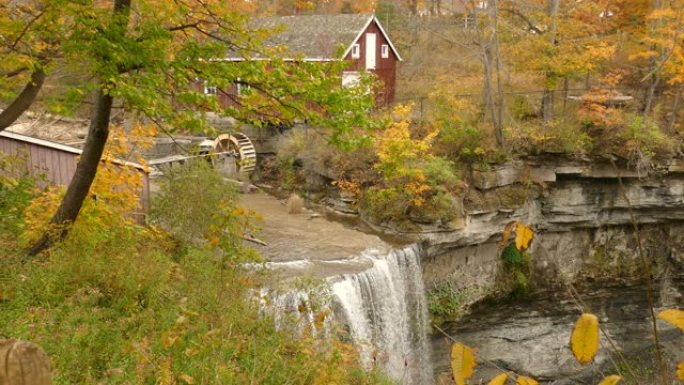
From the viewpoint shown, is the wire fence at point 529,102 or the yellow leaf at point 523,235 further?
the wire fence at point 529,102

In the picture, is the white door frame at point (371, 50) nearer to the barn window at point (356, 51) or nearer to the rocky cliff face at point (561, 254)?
the barn window at point (356, 51)

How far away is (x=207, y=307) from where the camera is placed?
27.0ft

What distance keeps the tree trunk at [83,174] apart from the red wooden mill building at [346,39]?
18.8 metres

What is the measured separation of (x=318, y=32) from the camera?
90.7ft

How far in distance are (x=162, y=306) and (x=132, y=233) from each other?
273 cm

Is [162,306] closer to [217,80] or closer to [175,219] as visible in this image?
[217,80]

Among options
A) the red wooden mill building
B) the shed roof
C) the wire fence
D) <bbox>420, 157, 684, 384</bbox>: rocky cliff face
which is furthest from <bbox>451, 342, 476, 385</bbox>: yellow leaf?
the red wooden mill building

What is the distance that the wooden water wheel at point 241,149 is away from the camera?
24.0 meters

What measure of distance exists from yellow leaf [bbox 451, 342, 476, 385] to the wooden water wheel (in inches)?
863

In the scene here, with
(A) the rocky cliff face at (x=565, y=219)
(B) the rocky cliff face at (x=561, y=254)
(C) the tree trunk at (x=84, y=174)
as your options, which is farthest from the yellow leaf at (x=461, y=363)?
(A) the rocky cliff face at (x=565, y=219)

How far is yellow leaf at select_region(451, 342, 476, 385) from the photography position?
203 cm

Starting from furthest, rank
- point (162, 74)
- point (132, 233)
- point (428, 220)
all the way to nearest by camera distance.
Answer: point (428, 220)
point (132, 233)
point (162, 74)

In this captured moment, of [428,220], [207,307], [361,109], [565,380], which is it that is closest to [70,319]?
[207,307]

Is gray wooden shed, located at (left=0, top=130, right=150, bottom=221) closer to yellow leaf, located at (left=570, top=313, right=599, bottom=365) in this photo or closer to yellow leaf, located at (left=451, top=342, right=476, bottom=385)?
yellow leaf, located at (left=451, top=342, right=476, bottom=385)
